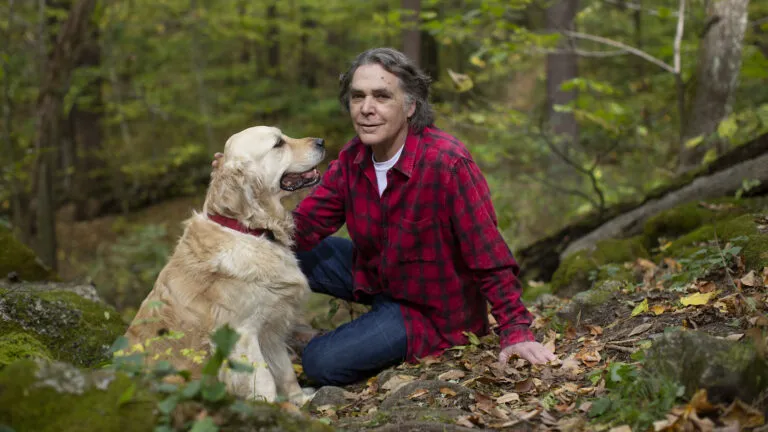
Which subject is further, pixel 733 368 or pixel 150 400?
pixel 733 368

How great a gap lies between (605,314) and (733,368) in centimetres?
168

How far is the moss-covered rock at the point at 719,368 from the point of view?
204 centimetres

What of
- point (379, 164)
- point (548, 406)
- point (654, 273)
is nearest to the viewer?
point (548, 406)

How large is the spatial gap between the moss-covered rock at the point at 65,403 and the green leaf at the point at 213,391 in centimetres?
17

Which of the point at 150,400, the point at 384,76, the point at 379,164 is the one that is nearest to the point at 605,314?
the point at 379,164

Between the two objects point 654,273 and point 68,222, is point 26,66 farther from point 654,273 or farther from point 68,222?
point 654,273

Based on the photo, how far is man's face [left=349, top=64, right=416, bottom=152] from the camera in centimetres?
345

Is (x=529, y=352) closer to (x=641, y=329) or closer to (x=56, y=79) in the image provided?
(x=641, y=329)

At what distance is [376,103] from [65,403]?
7.17 ft

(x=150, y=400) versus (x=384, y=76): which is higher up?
(x=384, y=76)

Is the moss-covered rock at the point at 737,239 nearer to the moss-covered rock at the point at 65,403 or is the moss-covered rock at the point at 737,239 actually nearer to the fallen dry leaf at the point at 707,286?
the fallen dry leaf at the point at 707,286

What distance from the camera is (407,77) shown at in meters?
3.52

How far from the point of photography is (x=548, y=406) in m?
2.60

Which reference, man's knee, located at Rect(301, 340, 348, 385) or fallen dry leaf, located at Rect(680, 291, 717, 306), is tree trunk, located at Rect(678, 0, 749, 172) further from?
man's knee, located at Rect(301, 340, 348, 385)
